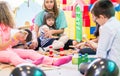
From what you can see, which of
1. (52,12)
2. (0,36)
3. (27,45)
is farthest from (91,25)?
(0,36)

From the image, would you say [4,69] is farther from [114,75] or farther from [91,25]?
[91,25]

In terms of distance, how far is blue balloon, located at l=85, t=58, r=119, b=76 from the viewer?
4.19ft

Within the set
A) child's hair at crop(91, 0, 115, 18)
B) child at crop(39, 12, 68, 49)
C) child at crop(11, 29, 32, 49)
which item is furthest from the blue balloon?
child at crop(39, 12, 68, 49)

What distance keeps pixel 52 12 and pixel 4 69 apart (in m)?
0.95

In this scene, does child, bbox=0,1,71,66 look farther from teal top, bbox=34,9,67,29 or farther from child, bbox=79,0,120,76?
teal top, bbox=34,9,67,29

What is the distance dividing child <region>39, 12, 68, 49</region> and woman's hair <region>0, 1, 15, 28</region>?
499 millimetres

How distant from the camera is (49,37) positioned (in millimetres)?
2588

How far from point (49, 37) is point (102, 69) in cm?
134

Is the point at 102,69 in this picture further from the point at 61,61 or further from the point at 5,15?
the point at 5,15

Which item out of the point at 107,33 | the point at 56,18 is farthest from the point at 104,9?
the point at 56,18

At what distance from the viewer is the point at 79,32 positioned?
2842 mm

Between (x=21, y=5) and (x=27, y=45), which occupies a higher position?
(x=21, y=5)

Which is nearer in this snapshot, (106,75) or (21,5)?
(106,75)

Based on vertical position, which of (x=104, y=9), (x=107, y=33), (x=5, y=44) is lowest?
(x=5, y=44)
